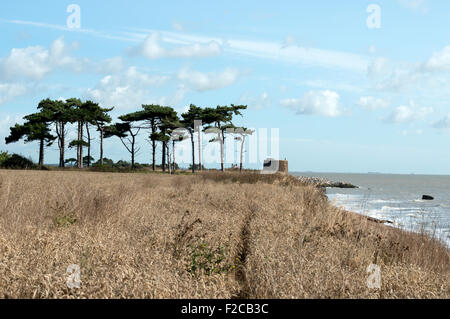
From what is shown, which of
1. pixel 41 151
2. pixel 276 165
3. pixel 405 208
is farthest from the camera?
pixel 41 151

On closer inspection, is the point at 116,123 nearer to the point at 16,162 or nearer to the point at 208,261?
the point at 16,162

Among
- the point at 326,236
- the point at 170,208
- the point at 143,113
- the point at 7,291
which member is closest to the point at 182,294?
the point at 7,291

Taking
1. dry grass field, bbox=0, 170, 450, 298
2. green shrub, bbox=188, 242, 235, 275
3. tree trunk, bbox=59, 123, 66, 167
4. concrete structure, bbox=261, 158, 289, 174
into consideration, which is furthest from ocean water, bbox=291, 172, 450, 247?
tree trunk, bbox=59, 123, 66, 167

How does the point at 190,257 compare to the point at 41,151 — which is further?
the point at 41,151

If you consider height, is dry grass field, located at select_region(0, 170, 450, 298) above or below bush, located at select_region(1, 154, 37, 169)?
below

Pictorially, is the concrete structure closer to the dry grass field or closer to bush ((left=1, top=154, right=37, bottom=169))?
bush ((left=1, top=154, right=37, bottom=169))

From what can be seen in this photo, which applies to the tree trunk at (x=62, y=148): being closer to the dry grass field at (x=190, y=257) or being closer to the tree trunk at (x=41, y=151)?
the tree trunk at (x=41, y=151)

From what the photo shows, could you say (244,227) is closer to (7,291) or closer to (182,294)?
(182,294)

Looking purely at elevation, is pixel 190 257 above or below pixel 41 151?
below

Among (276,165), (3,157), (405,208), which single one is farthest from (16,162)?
(405,208)

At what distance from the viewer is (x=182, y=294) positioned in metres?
3.78
